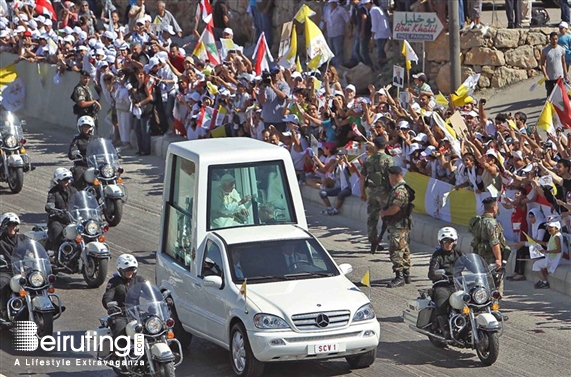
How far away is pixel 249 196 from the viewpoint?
15.8m

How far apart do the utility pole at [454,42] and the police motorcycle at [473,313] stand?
912 cm

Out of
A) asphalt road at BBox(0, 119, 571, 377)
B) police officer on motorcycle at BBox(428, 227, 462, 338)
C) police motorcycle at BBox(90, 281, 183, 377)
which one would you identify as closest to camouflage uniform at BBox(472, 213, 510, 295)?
police officer on motorcycle at BBox(428, 227, 462, 338)

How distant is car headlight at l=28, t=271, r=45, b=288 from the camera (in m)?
16.0

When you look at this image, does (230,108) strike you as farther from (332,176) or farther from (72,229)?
(72,229)

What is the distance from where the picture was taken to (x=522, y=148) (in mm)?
18750

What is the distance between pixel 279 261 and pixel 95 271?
14.3ft

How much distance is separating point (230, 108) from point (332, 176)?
3.52 m

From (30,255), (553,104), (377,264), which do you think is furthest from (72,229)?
(553,104)

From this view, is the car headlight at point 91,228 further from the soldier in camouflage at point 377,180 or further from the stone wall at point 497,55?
the stone wall at point 497,55

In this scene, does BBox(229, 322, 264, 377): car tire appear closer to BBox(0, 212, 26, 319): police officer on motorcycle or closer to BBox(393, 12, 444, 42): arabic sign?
BBox(0, 212, 26, 319): police officer on motorcycle

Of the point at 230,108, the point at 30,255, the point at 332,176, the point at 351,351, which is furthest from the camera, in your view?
the point at 230,108

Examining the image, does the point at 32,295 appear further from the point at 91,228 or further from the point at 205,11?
the point at 205,11

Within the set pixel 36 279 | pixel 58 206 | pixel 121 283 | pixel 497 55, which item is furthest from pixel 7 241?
pixel 497 55

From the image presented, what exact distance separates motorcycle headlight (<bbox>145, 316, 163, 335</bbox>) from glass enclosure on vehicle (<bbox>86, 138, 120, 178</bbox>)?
765cm
